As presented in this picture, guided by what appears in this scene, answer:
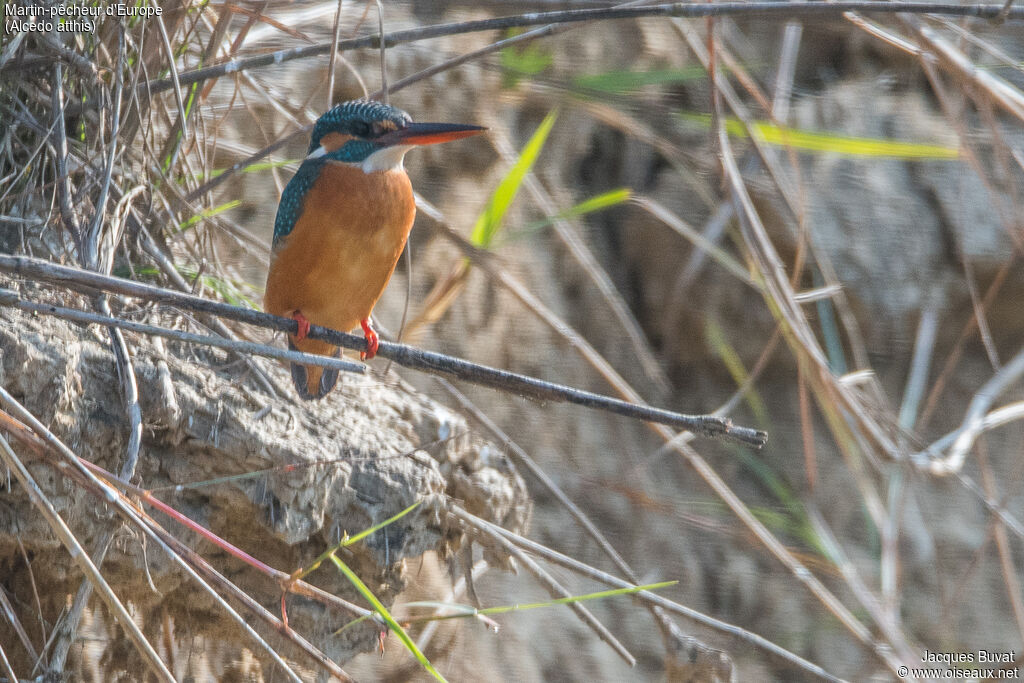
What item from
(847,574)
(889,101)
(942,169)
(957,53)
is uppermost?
(957,53)

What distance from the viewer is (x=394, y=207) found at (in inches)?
76.4

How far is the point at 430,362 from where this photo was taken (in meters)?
1.26

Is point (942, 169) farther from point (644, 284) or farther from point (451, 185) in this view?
point (451, 185)

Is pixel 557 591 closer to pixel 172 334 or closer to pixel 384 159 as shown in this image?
pixel 384 159

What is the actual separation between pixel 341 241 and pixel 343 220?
4cm

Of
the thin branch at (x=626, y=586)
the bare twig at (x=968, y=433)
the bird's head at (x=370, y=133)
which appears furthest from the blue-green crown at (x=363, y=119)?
the bare twig at (x=968, y=433)

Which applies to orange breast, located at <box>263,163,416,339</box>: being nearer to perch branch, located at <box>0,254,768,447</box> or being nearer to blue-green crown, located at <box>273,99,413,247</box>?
blue-green crown, located at <box>273,99,413,247</box>

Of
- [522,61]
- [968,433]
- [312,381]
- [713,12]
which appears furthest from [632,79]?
[968,433]

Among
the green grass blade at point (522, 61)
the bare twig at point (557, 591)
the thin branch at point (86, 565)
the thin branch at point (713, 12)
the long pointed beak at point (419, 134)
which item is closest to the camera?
the thin branch at point (86, 565)

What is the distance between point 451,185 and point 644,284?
0.86 meters

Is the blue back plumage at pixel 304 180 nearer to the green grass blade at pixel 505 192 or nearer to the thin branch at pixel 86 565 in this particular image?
the green grass blade at pixel 505 192

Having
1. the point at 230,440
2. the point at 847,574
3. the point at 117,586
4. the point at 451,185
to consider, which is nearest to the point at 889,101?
the point at 451,185

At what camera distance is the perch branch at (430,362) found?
109 cm

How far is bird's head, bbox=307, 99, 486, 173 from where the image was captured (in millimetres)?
1863
